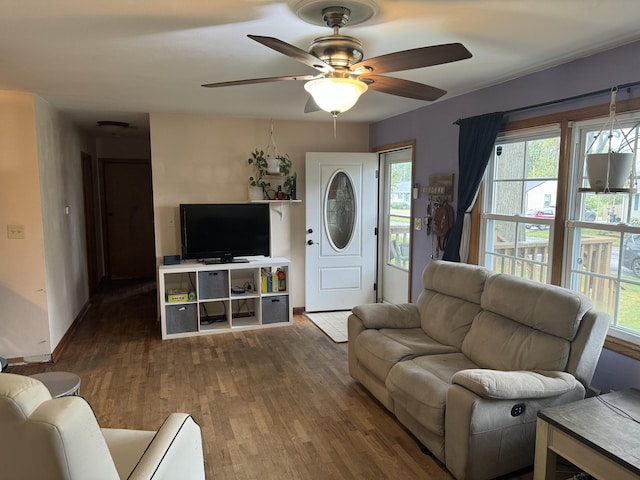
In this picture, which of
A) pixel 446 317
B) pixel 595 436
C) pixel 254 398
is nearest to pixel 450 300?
pixel 446 317

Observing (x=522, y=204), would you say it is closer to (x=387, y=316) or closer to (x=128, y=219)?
(x=387, y=316)

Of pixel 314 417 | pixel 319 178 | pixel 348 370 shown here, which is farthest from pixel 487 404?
pixel 319 178

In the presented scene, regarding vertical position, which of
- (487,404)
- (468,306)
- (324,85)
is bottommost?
(487,404)

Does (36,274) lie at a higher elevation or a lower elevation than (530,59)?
lower

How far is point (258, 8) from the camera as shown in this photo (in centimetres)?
198

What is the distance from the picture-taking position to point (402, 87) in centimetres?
237

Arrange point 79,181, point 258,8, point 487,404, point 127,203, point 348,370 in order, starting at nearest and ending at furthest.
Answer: point 258,8, point 487,404, point 348,370, point 79,181, point 127,203

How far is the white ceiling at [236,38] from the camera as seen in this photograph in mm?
1993

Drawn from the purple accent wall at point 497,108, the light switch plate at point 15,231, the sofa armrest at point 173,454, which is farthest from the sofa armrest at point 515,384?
the light switch plate at point 15,231

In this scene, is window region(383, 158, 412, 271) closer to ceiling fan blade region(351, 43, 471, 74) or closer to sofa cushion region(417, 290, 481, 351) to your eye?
sofa cushion region(417, 290, 481, 351)

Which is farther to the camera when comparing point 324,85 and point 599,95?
point 599,95

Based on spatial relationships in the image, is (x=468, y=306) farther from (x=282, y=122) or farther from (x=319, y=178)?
(x=282, y=122)

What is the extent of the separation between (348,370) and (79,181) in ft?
13.9

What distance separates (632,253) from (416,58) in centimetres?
179
